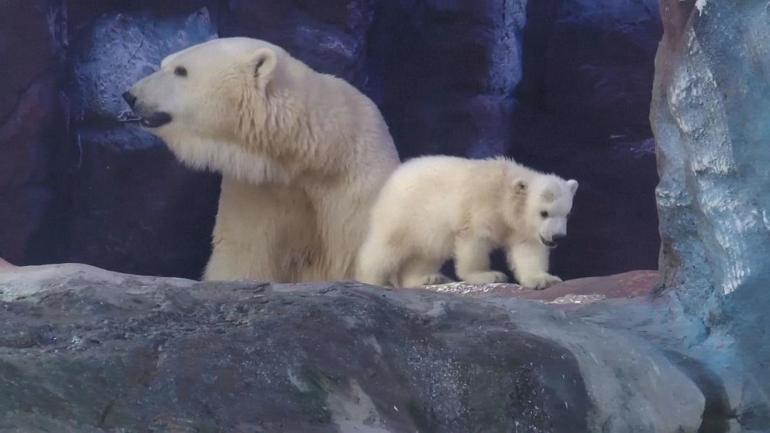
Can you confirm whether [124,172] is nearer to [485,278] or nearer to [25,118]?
[25,118]

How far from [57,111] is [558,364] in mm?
3302

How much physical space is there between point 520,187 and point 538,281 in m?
0.36

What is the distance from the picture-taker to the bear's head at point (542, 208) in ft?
13.5

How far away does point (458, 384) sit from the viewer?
2.48 m

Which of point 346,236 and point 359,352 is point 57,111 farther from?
point 359,352

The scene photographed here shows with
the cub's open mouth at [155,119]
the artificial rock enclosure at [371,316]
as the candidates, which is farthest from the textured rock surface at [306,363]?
the cub's open mouth at [155,119]

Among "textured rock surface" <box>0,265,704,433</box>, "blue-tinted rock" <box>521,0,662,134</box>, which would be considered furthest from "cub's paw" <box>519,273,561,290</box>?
"blue-tinted rock" <box>521,0,662,134</box>

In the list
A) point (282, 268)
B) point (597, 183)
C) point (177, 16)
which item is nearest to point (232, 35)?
point (177, 16)

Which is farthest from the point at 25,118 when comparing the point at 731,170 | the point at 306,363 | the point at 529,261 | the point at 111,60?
the point at 731,170

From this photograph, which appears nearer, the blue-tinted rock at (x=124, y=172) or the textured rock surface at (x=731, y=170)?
the textured rock surface at (x=731, y=170)

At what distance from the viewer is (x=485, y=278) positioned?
418cm

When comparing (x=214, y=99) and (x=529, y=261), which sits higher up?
(x=214, y=99)

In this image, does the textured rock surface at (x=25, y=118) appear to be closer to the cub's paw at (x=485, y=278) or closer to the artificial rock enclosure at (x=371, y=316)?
the artificial rock enclosure at (x=371, y=316)

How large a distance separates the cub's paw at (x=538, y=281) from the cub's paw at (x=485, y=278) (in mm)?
87
